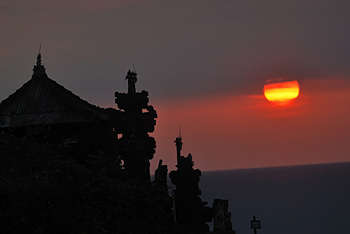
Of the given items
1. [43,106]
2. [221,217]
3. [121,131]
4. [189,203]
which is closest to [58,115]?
[43,106]

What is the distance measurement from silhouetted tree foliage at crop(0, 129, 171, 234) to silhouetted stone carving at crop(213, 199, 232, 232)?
3.59 m

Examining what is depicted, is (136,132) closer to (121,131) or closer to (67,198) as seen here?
(121,131)

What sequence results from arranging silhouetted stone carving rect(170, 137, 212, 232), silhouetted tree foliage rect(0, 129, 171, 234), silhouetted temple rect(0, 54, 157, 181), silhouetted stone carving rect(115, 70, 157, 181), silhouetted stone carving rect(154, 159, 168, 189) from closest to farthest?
1. silhouetted tree foliage rect(0, 129, 171, 234)
2. silhouetted stone carving rect(115, 70, 157, 181)
3. silhouetted stone carving rect(154, 159, 168, 189)
4. silhouetted stone carving rect(170, 137, 212, 232)
5. silhouetted temple rect(0, 54, 157, 181)

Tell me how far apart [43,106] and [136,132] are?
1016 cm

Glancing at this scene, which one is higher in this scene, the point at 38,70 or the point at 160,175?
the point at 38,70

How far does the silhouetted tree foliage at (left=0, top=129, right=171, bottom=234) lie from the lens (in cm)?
1541

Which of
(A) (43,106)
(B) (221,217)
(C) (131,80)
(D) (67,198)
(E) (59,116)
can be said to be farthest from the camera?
(A) (43,106)

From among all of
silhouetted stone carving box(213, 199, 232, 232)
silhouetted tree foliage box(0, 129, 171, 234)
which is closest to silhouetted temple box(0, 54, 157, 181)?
silhouetted tree foliage box(0, 129, 171, 234)

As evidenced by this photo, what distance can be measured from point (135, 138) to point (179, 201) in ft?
14.8

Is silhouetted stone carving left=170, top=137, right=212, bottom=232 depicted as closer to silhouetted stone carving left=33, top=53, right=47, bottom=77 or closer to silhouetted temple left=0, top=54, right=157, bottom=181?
silhouetted temple left=0, top=54, right=157, bottom=181

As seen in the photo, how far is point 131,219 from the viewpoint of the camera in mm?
19156

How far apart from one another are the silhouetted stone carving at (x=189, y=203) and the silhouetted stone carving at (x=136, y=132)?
2.47 metres

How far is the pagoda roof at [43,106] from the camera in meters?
29.5

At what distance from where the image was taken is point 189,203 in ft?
81.5
